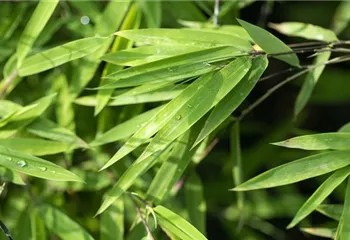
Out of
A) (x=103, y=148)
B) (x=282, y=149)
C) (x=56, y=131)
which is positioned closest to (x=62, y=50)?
(x=56, y=131)

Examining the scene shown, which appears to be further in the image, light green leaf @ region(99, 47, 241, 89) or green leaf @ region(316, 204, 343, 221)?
green leaf @ region(316, 204, 343, 221)

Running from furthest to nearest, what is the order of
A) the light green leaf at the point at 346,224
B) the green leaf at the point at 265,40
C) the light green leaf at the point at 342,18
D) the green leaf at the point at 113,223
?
the light green leaf at the point at 342,18 → the green leaf at the point at 113,223 → the green leaf at the point at 265,40 → the light green leaf at the point at 346,224

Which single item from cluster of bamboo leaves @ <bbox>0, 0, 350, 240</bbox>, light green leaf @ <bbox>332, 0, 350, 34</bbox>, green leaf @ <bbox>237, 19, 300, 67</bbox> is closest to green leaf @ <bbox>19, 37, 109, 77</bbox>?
cluster of bamboo leaves @ <bbox>0, 0, 350, 240</bbox>

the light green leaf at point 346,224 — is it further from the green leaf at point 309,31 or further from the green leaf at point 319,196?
the green leaf at point 309,31

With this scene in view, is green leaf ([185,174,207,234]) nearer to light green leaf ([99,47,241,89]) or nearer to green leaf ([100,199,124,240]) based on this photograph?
green leaf ([100,199,124,240])

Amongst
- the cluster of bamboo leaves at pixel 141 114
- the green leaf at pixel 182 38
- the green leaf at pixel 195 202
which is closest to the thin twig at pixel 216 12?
the cluster of bamboo leaves at pixel 141 114

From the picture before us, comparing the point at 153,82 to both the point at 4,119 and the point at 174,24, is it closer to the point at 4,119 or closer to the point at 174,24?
the point at 4,119
